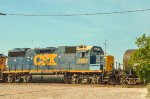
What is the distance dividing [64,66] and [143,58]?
2231cm

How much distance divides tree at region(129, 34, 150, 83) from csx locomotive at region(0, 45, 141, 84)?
17653 millimetres

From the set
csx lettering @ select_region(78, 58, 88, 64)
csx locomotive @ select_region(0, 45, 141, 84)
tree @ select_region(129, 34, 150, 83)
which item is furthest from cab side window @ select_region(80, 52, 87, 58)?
tree @ select_region(129, 34, 150, 83)

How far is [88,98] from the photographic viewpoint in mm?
21844

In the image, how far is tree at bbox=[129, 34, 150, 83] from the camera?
15712mm

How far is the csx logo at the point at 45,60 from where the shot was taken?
38.6 metres

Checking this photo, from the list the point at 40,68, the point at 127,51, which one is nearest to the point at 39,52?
the point at 40,68

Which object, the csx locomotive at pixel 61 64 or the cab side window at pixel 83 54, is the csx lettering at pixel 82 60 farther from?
the cab side window at pixel 83 54

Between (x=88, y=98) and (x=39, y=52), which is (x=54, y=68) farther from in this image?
(x=88, y=98)

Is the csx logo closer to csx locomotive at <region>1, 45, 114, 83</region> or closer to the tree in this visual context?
csx locomotive at <region>1, 45, 114, 83</region>

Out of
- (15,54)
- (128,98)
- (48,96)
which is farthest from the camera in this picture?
(15,54)

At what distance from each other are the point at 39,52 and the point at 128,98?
2027cm

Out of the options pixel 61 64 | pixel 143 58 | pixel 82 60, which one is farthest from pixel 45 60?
pixel 143 58

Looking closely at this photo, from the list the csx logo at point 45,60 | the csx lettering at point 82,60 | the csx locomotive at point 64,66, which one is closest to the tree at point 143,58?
the csx locomotive at point 64,66

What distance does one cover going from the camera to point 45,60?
39.0 m
